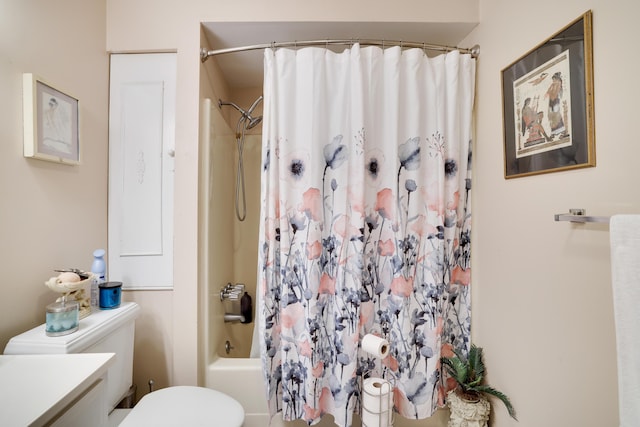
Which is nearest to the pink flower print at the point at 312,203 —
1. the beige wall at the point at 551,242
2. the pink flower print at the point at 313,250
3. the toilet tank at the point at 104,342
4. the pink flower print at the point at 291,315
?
the pink flower print at the point at 313,250

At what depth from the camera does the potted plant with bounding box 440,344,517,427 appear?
1264 millimetres

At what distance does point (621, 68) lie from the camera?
2.63 ft

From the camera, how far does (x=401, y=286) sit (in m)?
1.37

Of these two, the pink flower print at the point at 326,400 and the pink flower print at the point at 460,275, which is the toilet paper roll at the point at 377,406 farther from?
the pink flower print at the point at 460,275

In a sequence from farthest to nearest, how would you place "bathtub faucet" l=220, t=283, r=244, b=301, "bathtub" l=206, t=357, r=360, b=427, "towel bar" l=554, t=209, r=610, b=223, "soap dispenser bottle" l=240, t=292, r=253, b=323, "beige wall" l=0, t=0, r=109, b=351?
"soap dispenser bottle" l=240, t=292, r=253, b=323 → "bathtub faucet" l=220, t=283, r=244, b=301 → "bathtub" l=206, t=357, r=360, b=427 → "beige wall" l=0, t=0, r=109, b=351 → "towel bar" l=554, t=209, r=610, b=223

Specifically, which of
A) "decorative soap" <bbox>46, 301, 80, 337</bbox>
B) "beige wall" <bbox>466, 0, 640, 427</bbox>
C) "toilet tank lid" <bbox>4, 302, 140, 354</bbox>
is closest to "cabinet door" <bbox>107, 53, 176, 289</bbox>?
"toilet tank lid" <bbox>4, 302, 140, 354</bbox>

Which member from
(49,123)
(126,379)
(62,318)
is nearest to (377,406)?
(126,379)

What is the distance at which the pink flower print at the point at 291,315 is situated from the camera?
1.36 meters

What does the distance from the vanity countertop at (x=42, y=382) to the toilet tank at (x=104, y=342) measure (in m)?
0.04

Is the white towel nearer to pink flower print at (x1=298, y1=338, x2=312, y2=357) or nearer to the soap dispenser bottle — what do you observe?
pink flower print at (x1=298, y1=338, x2=312, y2=357)

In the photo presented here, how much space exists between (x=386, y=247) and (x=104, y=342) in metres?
1.30

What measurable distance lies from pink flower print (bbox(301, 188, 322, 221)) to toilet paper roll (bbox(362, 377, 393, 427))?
82cm

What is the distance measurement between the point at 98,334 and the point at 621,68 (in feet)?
6.48

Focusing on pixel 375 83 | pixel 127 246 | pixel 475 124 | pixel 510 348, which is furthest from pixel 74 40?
pixel 510 348
